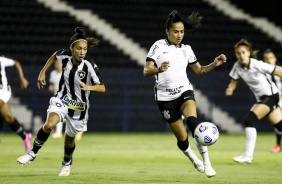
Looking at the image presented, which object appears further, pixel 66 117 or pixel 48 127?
pixel 66 117

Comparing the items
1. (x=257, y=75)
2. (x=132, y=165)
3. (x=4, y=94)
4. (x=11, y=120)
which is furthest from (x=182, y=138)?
(x=11, y=120)

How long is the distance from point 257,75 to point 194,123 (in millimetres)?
4195

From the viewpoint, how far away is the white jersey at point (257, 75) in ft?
44.7

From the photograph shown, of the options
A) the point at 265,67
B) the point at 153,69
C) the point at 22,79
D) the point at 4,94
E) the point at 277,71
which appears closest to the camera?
the point at 153,69

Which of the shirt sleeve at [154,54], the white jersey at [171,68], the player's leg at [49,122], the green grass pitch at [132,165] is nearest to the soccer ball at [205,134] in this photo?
the green grass pitch at [132,165]

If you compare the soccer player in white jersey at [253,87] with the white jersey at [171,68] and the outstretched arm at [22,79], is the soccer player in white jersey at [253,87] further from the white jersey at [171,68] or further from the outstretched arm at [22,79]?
the outstretched arm at [22,79]

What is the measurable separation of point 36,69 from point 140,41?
4.54 m

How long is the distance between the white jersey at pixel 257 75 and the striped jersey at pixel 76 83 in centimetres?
401

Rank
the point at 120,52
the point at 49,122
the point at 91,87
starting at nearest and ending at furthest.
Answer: the point at 91,87
the point at 49,122
the point at 120,52

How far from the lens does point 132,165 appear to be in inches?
506

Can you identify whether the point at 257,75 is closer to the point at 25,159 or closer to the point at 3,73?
the point at 3,73

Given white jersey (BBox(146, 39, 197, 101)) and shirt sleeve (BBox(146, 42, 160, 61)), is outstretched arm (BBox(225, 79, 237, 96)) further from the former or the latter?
shirt sleeve (BBox(146, 42, 160, 61))

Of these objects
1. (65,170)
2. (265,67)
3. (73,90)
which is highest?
(73,90)

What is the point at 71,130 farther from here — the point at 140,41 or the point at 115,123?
the point at 140,41
